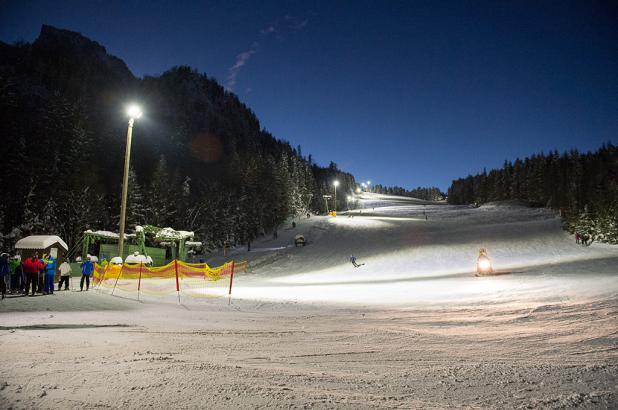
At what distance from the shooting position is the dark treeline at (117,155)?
159 feet

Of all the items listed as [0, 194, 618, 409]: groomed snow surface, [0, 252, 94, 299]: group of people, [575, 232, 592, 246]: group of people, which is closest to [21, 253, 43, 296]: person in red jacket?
[0, 252, 94, 299]: group of people

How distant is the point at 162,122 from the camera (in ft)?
442

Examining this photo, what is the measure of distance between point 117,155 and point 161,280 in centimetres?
7060

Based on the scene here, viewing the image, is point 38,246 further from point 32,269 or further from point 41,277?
point 32,269

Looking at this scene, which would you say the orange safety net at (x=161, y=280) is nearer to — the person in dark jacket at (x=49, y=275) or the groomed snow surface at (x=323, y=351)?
the person in dark jacket at (x=49, y=275)

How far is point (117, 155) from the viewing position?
275ft

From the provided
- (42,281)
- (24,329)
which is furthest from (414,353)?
(42,281)

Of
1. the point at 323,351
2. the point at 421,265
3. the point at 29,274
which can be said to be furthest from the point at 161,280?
the point at 323,351

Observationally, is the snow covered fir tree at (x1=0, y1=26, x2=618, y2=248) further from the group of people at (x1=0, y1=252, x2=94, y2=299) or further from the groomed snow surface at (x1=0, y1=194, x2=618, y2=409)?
the group of people at (x1=0, y1=252, x2=94, y2=299)

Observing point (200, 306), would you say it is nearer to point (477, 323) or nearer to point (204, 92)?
point (477, 323)

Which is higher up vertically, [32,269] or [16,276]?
[32,269]

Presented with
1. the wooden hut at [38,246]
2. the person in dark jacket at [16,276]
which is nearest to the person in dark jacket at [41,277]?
the person in dark jacket at [16,276]

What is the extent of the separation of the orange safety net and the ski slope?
174 centimetres

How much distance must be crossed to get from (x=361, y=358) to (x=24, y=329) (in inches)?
272
